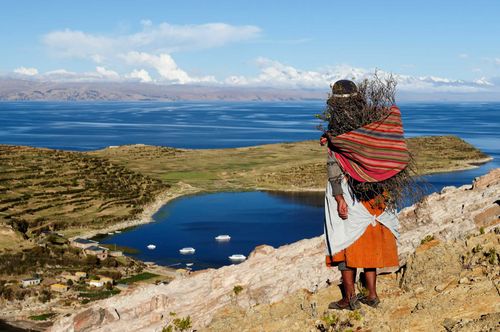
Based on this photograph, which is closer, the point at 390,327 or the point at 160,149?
the point at 390,327

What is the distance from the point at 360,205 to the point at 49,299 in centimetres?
3971

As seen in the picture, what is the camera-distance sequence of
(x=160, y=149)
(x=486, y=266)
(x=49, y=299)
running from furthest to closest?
(x=160, y=149)
(x=49, y=299)
(x=486, y=266)

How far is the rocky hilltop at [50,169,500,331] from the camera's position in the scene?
8.62 metres

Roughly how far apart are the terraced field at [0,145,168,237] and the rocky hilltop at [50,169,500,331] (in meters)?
56.9

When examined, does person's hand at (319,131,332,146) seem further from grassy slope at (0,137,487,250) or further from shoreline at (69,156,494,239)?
shoreline at (69,156,494,239)

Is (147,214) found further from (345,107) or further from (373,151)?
(373,151)

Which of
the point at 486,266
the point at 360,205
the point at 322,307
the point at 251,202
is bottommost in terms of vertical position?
the point at 251,202

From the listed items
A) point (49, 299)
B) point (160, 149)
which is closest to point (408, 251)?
point (49, 299)

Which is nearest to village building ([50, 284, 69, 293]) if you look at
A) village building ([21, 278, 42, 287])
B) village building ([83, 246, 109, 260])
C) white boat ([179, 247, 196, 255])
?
village building ([21, 278, 42, 287])

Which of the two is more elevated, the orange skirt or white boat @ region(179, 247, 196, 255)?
the orange skirt

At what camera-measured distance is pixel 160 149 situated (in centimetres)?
14675

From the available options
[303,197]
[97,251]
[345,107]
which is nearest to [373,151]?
[345,107]

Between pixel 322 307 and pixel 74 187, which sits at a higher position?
pixel 322 307

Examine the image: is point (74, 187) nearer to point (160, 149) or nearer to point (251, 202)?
point (251, 202)
